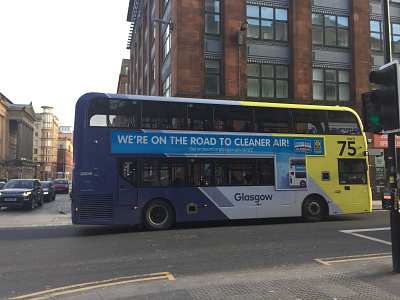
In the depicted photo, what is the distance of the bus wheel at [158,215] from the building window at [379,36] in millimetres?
19480

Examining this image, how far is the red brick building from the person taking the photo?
18.8 meters

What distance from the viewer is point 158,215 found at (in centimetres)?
1027

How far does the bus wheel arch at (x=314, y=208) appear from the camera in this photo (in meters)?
11.7

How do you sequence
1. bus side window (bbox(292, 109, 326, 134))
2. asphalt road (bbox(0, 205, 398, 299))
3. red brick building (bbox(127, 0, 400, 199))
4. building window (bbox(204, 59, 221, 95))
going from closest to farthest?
asphalt road (bbox(0, 205, 398, 299)) → bus side window (bbox(292, 109, 326, 134)) → red brick building (bbox(127, 0, 400, 199)) → building window (bbox(204, 59, 221, 95))

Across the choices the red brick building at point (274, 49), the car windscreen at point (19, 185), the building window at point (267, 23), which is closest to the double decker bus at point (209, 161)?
the red brick building at point (274, 49)

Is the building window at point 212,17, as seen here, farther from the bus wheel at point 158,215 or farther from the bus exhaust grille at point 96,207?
the bus exhaust grille at point 96,207

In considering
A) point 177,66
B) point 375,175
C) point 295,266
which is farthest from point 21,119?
point 295,266

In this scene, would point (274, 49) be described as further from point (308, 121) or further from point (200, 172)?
point (200, 172)

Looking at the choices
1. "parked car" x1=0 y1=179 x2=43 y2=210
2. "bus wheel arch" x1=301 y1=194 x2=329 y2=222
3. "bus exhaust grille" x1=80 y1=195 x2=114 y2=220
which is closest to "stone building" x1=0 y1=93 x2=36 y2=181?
"parked car" x1=0 y1=179 x2=43 y2=210

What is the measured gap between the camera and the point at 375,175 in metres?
21.0

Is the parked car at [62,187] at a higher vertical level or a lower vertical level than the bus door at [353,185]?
lower

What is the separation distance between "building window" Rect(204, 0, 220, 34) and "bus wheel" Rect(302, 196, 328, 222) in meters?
12.2

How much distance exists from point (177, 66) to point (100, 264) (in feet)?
45.8

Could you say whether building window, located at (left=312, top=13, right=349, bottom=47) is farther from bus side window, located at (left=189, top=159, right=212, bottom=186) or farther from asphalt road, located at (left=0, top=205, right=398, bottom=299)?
bus side window, located at (left=189, top=159, right=212, bottom=186)
